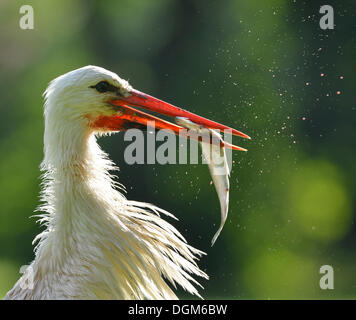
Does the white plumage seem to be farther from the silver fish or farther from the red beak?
the silver fish

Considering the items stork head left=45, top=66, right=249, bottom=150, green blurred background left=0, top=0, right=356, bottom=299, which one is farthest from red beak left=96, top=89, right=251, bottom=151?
green blurred background left=0, top=0, right=356, bottom=299

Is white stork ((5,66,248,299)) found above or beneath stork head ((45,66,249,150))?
beneath

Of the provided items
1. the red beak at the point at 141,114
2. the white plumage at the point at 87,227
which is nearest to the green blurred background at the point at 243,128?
the red beak at the point at 141,114

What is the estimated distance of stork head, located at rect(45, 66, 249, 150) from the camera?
9.93ft

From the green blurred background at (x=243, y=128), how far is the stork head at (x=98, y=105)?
19.0 ft

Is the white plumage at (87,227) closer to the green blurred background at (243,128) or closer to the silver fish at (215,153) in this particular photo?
the silver fish at (215,153)

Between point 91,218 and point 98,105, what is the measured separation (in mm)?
520

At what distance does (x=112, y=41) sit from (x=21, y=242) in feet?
13.1

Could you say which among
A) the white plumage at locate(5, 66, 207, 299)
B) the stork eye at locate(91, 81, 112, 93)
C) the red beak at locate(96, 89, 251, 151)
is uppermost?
the stork eye at locate(91, 81, 112, 93)

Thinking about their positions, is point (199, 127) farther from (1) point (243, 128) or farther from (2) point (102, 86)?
(1) point (243, 128)

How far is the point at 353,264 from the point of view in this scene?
10.8 meters

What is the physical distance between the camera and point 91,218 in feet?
9.68

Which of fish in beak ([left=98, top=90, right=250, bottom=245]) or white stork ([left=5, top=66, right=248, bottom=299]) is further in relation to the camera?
fish in beak ([left=98, top=90, right=250, bottom=245])

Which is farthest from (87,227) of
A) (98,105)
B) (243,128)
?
(243,128)
